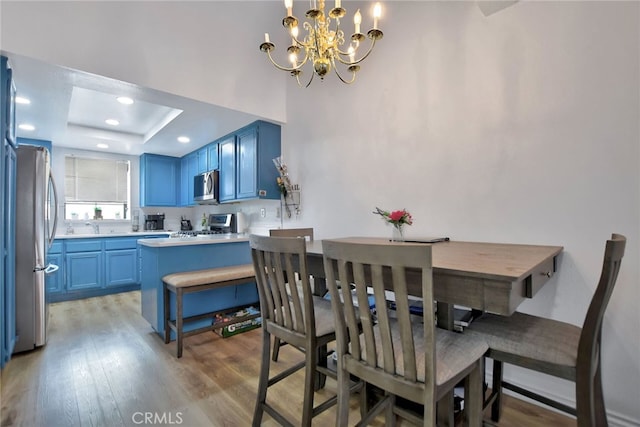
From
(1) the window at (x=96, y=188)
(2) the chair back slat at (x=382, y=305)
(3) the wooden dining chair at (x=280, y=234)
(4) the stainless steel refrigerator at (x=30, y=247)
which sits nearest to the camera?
(2) the chair back slat at (x=382, y=305)

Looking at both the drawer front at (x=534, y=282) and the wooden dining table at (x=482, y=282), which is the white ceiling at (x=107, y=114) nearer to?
the wooden dining table at (x=482, y=282)

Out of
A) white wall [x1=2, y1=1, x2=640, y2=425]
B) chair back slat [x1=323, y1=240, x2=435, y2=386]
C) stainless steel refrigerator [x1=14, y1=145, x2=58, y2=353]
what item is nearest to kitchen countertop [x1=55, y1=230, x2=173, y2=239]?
stainless steel refrigerator [x1=14, y1=145, x2=58, y2=353]

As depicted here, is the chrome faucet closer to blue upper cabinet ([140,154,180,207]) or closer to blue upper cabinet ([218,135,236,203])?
blue upper cabinet ([140,154,180,207])

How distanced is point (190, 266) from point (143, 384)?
108cm

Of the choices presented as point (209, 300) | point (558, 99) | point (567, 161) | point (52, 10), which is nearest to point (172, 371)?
point (209, 300)

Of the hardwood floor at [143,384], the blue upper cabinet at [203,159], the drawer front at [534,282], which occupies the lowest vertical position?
the hardwood floor at [143,384]

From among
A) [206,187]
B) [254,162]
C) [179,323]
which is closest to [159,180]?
[206,187]

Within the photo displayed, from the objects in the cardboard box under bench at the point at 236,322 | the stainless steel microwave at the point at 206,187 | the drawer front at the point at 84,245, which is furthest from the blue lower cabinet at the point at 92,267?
the cardboard box under bench at the point at 236,322

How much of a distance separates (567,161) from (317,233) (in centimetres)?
214

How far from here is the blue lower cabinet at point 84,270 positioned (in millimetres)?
3930

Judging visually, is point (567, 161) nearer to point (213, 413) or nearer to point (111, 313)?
point (213, 413)

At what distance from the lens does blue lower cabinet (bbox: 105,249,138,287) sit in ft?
13.8

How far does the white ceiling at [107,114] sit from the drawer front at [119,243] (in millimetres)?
1445

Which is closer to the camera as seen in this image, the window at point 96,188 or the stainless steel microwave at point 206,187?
the stainless steel microwave at point 206,187
